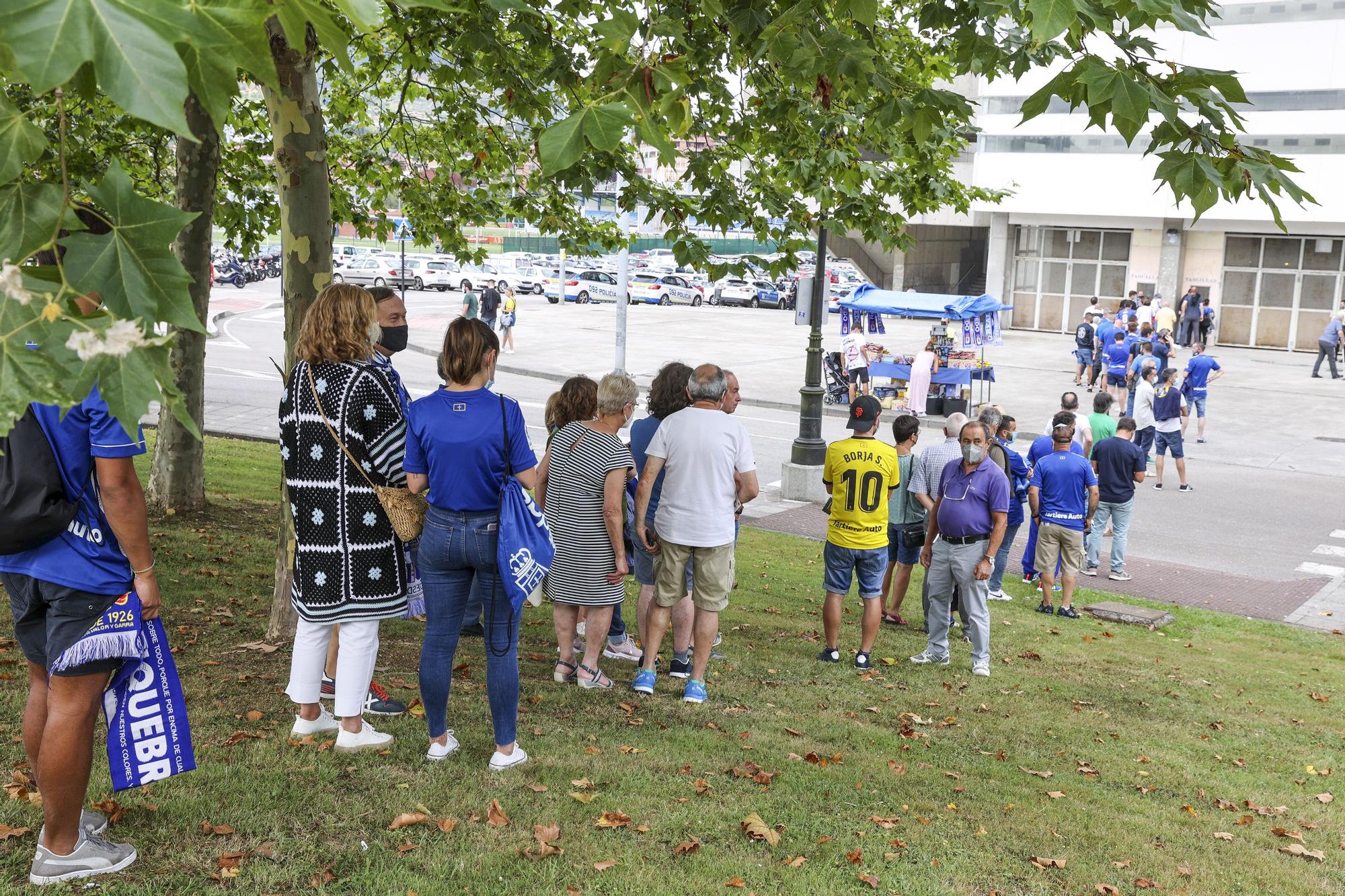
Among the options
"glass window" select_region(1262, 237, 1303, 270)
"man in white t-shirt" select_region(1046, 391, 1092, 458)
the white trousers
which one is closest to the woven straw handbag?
the white trousers

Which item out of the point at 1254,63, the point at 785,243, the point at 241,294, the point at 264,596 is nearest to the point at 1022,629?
the point at 785,243

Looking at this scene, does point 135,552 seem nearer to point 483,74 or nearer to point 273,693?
point 273,693

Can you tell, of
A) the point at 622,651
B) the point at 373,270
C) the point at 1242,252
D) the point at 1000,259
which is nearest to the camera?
the point at 622,651

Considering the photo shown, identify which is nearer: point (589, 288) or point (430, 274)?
point (589, 288)

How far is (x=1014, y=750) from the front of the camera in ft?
20.6

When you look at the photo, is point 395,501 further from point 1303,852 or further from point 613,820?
point 1303,852

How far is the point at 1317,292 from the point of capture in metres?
37.1

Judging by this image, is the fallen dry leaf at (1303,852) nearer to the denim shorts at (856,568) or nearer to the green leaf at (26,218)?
the denim shorts at (856,568)

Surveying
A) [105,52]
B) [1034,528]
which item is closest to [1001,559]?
[1034,528]

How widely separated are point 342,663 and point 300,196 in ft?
8.61

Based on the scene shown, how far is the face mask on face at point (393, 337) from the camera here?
5.60 m

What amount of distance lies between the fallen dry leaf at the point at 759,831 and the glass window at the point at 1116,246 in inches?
1539

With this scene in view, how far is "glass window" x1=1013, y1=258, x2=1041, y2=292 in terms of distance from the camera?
137 feet

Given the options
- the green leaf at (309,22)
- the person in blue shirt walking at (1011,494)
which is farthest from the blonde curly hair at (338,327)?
the person in blue shirt walking at (1011,494)
